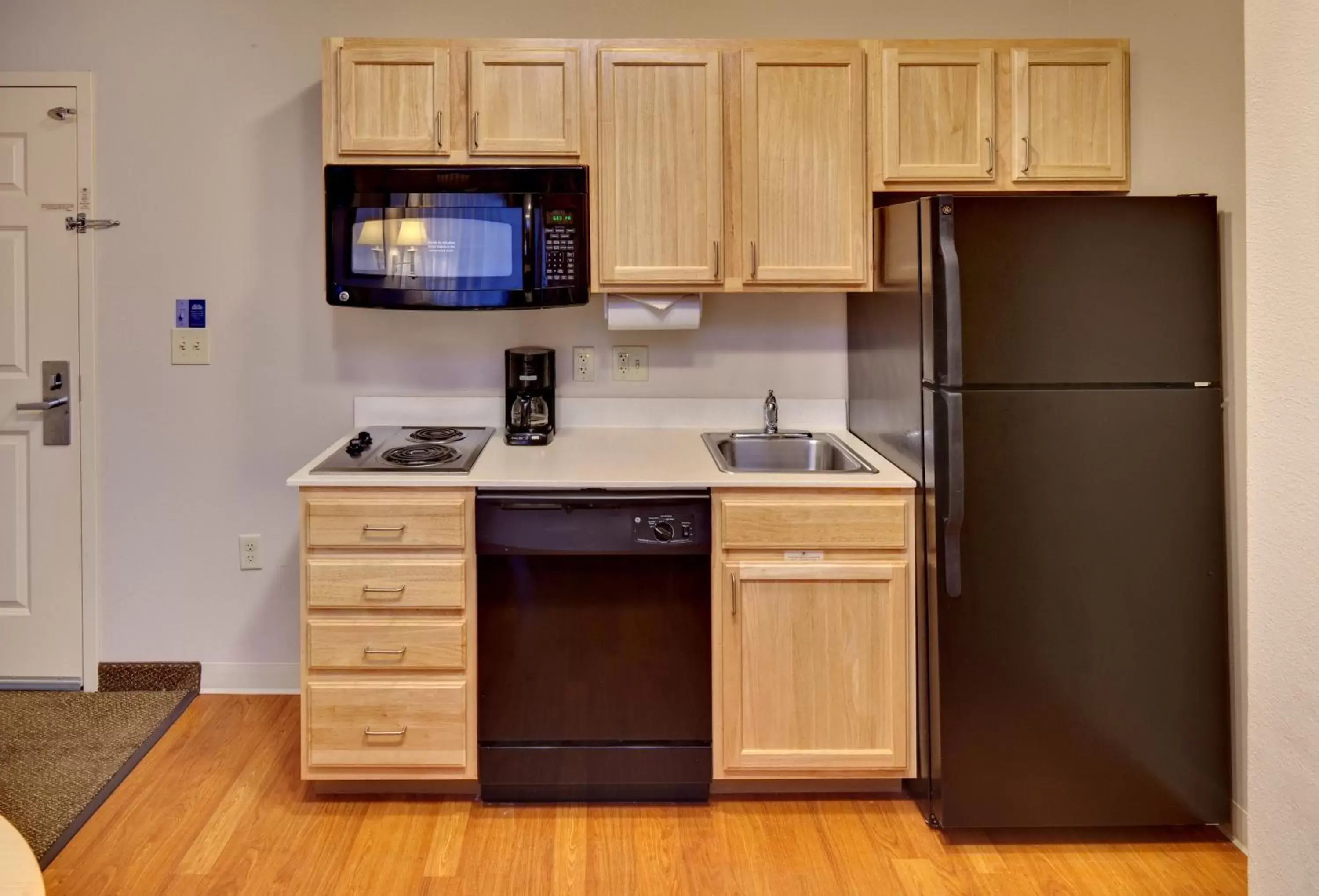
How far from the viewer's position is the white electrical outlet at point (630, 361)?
297 centimetres

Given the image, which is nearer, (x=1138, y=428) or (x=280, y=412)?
(x=1138, y=428)

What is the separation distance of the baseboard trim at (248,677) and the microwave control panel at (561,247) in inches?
59.3

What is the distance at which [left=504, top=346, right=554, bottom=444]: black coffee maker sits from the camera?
2.76m

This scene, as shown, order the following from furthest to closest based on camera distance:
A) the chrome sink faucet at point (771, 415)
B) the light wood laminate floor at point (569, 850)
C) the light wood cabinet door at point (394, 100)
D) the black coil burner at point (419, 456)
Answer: the chrome sink faucet at point (771, 415), the light wood cabinet door at point (394, 100), the black coil burner at point (419, 456), the light wood laminate floor at point (569, 850)

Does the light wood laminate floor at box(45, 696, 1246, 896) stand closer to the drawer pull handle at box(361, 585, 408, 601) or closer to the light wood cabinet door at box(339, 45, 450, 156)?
the drawer pull handle at box(361, 585, 408, 601)

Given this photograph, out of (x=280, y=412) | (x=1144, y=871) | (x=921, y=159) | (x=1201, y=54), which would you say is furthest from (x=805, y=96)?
(x=1144, y=871)

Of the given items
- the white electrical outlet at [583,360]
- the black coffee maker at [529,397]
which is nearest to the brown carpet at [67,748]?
the black coffee maker at [529,397]

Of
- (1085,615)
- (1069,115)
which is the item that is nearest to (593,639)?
(1085,615)

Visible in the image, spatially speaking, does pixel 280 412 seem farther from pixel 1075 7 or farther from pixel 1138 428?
pixel 1075 7

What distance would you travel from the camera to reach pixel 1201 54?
7.38ft

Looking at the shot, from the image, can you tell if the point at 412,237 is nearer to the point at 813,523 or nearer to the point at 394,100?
the point at 394,100

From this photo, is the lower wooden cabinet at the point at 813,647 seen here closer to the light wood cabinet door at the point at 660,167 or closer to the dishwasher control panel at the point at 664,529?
the dishwasher control panel at the point at 664,529

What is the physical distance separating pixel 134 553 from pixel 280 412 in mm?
636

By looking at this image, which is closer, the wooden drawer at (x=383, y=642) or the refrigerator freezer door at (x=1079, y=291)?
the refrigerator freezer door at (x=1079, y=291)
